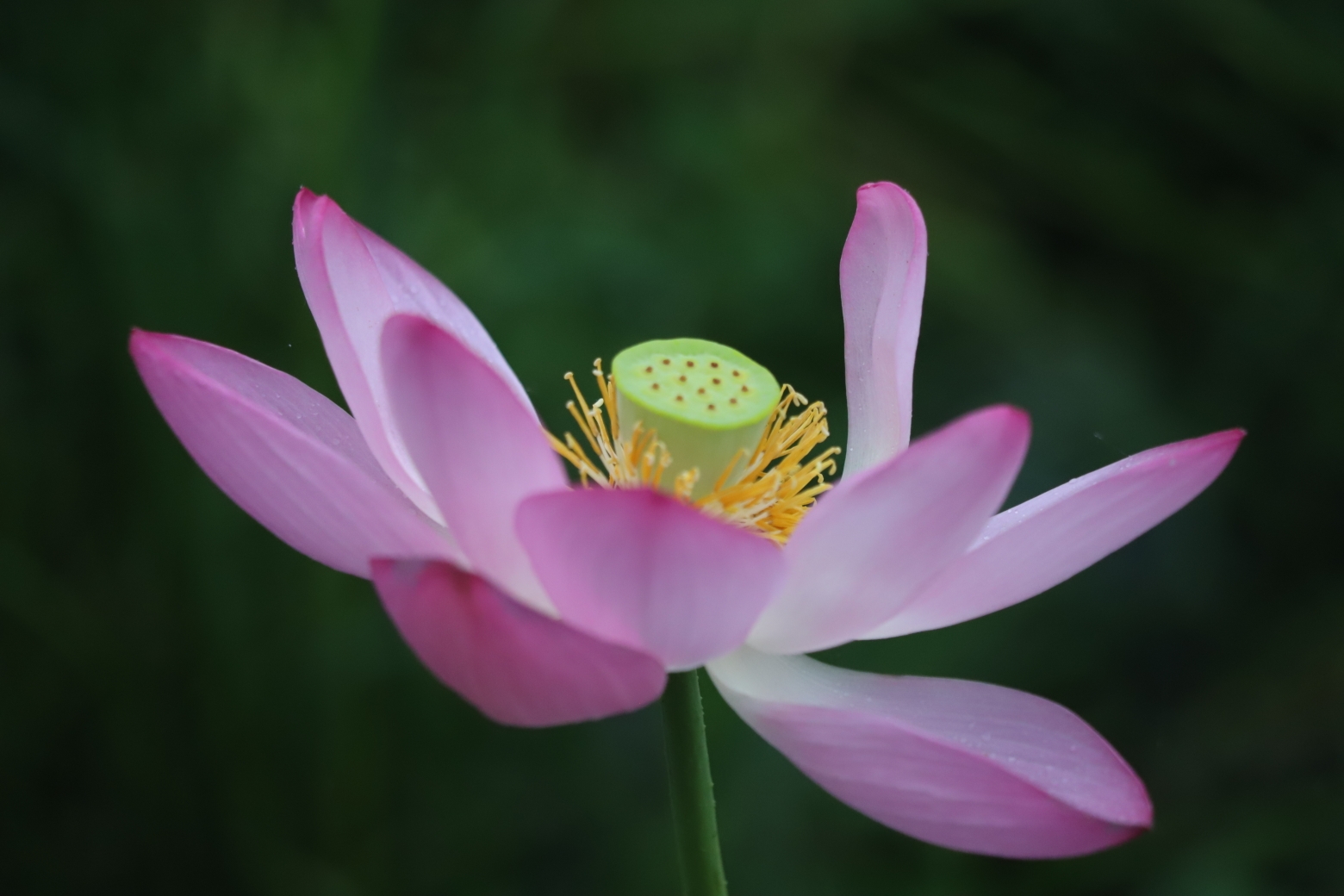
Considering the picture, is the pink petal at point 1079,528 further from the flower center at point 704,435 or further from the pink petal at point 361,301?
the pink petal at point 361,301

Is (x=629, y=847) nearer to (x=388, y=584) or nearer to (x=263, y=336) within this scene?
(x=263, y=336)

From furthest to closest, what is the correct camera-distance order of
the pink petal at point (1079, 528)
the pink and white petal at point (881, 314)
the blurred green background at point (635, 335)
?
the blurred green background at point (635, 335), the pink and white petal at point (881, 314), the pink petal at point (1079, 528)

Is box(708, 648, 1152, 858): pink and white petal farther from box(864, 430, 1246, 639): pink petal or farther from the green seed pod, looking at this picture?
the green seed pod

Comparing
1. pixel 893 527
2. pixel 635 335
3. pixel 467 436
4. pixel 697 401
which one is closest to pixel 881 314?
pixel 697 401

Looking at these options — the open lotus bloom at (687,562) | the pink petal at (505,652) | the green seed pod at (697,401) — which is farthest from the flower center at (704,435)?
the pink petal at (505,652)

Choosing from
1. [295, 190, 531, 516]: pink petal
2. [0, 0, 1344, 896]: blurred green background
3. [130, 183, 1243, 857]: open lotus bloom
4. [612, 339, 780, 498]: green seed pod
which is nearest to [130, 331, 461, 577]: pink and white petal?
[130, 183, 1243, 857]: open lotus bloom

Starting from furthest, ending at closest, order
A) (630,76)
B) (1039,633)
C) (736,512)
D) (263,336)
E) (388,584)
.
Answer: (630,76) < (1039,633) < (263,336) < (736,512) < (388,584)

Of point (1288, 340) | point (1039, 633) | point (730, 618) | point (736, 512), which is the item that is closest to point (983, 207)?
point (1288, 340)
